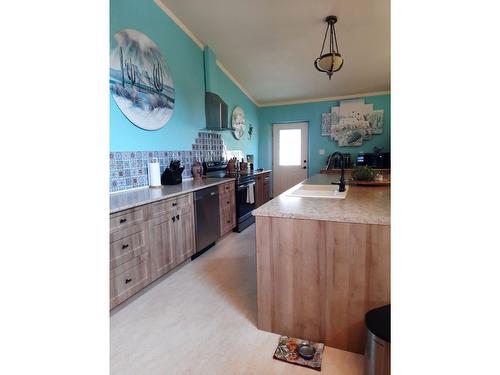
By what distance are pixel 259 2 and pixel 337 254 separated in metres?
3.18

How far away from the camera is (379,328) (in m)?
1.26

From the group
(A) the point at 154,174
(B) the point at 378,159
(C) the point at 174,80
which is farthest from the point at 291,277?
(B) the point at 378,159

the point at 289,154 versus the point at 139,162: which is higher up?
the point at 289,154

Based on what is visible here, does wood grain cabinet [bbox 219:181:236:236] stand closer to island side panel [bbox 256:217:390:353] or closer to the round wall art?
the round wall art

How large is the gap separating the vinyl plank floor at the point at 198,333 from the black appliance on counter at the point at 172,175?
1090 mm

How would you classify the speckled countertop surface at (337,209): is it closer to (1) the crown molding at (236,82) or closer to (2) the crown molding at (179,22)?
(2) the crown molding at (179,22)

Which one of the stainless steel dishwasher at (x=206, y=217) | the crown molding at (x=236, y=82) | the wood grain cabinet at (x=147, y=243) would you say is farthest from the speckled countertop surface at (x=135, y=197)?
the crown molding at (x=236, y=82)

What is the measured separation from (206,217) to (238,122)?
2.73 meters

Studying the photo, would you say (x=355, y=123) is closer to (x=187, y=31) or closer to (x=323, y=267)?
(x=187, y=31)

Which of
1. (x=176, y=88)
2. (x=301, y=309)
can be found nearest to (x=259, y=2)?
(x=176, y=88)

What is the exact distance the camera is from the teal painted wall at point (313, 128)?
17.9 ft

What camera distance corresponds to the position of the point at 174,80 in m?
3.51

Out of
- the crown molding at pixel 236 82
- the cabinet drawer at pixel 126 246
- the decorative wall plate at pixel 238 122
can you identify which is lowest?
the cabinet drawer at pixel 126 246
